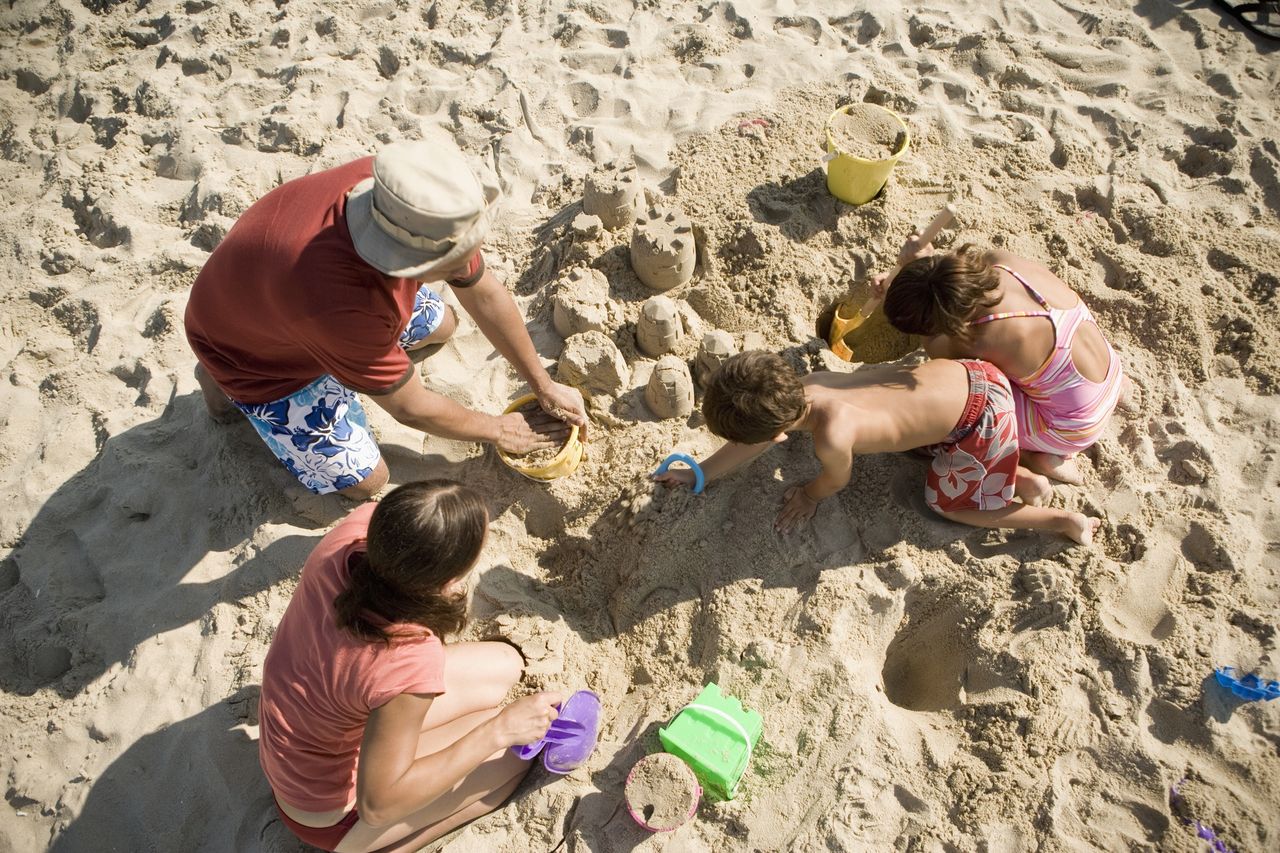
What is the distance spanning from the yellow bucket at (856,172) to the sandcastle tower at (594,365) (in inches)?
50.7

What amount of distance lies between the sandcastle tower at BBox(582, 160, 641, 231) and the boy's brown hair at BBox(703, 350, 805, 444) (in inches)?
51.0

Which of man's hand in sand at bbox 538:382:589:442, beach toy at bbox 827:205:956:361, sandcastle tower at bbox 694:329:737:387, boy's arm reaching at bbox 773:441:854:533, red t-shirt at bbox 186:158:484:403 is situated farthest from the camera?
beach toy at bbox 827:205:956:361

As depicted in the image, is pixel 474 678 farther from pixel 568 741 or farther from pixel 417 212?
pixel 417 212

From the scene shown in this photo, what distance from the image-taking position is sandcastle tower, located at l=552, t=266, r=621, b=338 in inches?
118

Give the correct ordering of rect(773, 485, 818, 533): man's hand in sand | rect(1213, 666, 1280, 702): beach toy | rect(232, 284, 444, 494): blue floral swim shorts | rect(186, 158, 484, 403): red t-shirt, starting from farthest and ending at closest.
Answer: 1. rect(773, 485, 818, 533): man's hand in sand
2. rect(232, 284, 444, 494): blue floral swim shorts
3. rect(1213, 666, 1280, 702): beach toy
4. rect(186, 158, 484, 403): red t-shirt

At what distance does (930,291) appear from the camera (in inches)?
92.4

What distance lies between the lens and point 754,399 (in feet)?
6.98

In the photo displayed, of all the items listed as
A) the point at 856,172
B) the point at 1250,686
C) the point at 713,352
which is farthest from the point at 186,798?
the point at 856,172

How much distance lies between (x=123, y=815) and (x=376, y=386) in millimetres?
1545

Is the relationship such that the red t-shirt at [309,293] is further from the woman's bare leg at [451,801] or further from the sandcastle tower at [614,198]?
the sandcastle tower at [614,198]

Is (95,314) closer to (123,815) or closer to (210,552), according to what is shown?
(210,552)

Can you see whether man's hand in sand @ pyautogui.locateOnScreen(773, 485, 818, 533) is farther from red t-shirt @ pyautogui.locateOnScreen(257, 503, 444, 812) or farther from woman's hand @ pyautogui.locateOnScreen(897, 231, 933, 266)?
red t-shirt @ pyautogui.locateOnScreen(257, 503, 444, 812)

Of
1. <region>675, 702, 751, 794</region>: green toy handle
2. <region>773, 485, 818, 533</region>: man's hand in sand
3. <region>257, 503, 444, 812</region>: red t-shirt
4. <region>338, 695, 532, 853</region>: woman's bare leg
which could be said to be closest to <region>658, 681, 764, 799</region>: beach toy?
<region>675, 702, 751, 794</region>: green toy handle

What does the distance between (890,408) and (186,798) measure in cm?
250
